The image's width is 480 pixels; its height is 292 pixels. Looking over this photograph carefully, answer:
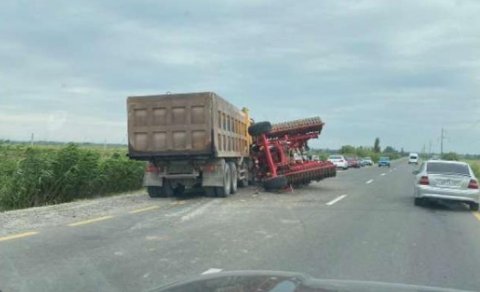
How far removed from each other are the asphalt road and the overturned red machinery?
22.0ft

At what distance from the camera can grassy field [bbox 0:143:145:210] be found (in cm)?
1906

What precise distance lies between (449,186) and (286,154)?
26.5 ft

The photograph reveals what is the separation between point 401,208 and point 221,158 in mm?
5674

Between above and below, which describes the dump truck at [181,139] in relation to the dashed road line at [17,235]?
above

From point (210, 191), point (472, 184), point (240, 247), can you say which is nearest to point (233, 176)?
point (210, 191)

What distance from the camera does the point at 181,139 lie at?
717 inches

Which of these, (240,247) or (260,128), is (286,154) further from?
(240,247)

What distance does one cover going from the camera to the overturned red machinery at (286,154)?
22875 mm

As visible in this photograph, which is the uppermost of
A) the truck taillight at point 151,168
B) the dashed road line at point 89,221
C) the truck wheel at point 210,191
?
the truck taillight at point 151,168

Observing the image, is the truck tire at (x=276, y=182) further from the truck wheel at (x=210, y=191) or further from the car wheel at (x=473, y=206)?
the car wheel at (x=473, y=206)

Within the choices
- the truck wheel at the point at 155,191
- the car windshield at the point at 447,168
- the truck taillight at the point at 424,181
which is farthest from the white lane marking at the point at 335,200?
the truck wheel at the point at 155,191

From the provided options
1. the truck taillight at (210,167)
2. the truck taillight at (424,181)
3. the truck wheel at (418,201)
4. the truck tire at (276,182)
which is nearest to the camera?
the truck taillight at (424,181)

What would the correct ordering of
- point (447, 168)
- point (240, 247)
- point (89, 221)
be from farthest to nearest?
point (447, 168) < point (89, 221) < point (240, 247)

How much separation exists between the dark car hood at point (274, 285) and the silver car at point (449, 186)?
1496 centimetres
